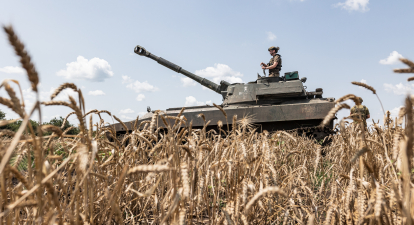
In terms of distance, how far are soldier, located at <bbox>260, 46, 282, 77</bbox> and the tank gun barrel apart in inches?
58.2

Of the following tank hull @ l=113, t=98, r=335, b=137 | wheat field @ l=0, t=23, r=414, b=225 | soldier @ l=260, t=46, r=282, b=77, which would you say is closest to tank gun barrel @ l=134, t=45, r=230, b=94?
soldier @ l=260, t=46, r=282, b=77

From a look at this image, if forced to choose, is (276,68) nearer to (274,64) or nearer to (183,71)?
(274,64)

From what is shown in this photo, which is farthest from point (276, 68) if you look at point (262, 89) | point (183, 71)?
point (183, 71)

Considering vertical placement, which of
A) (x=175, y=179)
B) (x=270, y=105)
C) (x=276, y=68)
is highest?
(x=276, y=68)

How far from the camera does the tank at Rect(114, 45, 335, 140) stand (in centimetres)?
788

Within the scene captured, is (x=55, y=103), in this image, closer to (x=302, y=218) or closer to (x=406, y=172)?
(x=406, y=172)

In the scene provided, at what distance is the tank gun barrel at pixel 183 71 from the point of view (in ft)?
33.2

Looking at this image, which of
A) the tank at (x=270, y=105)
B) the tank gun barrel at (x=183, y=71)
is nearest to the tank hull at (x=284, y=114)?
the tank at (x=270, y=105)

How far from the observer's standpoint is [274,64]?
9.42 m

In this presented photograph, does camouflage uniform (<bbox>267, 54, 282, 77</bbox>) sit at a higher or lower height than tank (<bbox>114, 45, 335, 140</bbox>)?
higher

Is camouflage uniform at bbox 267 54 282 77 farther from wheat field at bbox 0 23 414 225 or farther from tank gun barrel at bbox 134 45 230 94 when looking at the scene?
wheat field at bbox 0 23 414 225

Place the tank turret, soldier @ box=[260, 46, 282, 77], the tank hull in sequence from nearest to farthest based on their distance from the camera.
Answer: the tank hull, the tank turret, soldier @ box=[260, 46, 282, 77]

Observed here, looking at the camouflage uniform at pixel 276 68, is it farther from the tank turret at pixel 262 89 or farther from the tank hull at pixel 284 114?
the tank hull at pixel 284 114

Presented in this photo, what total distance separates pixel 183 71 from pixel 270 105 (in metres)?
3.41
